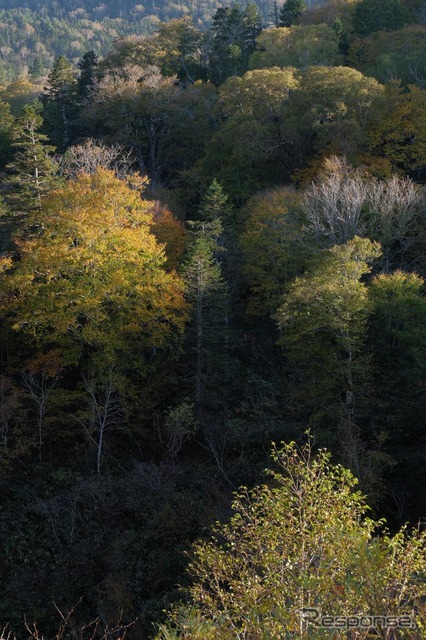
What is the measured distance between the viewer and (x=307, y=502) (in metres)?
8.66

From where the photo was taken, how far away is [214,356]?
24.9m

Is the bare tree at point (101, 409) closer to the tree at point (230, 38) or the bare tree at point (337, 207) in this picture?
the bare tree at point (337, 207)

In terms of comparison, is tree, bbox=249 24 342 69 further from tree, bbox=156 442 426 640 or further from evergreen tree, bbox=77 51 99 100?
tree, bbox=156 442 426 640

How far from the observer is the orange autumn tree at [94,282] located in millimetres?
23172

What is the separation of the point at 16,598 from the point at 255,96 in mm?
31337

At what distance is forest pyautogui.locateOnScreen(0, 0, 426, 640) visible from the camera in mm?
17000

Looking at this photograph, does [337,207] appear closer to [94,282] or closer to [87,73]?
[94,282]

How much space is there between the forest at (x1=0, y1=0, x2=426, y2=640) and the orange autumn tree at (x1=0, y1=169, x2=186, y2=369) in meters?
0.11

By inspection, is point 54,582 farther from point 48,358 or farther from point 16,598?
point 48,358

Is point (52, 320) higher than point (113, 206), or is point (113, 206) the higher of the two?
point (113, 206)

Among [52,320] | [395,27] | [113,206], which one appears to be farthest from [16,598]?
[395,27]

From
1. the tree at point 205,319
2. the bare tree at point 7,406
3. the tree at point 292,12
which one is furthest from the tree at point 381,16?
the bare tree at point 7,406

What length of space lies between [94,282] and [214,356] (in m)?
6.16

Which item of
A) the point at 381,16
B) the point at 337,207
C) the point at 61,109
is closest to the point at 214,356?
the point at 337,207
